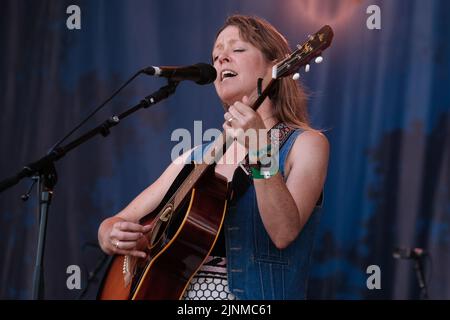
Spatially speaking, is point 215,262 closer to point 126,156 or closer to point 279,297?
point 279,297

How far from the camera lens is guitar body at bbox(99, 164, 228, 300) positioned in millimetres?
1996

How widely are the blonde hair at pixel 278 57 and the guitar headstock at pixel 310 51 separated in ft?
1.10

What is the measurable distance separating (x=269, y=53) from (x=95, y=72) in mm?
1143

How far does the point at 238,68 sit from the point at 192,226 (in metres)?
0.64

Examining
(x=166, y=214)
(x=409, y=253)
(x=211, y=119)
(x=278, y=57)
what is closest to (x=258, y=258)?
(x=166, y=214)

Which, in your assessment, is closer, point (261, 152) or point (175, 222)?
point (261, 152)

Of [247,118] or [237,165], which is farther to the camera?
[237,165]

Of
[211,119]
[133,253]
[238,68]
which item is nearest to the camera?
[133,253]

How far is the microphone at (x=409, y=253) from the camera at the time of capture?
2.84 metres

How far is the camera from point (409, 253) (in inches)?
113

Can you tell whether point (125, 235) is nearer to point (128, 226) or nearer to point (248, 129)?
point (128, 226)

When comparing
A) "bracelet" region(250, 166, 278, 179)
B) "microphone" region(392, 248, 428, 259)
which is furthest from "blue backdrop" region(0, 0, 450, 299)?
"bracelet" region(250, 166, 278, 179)
